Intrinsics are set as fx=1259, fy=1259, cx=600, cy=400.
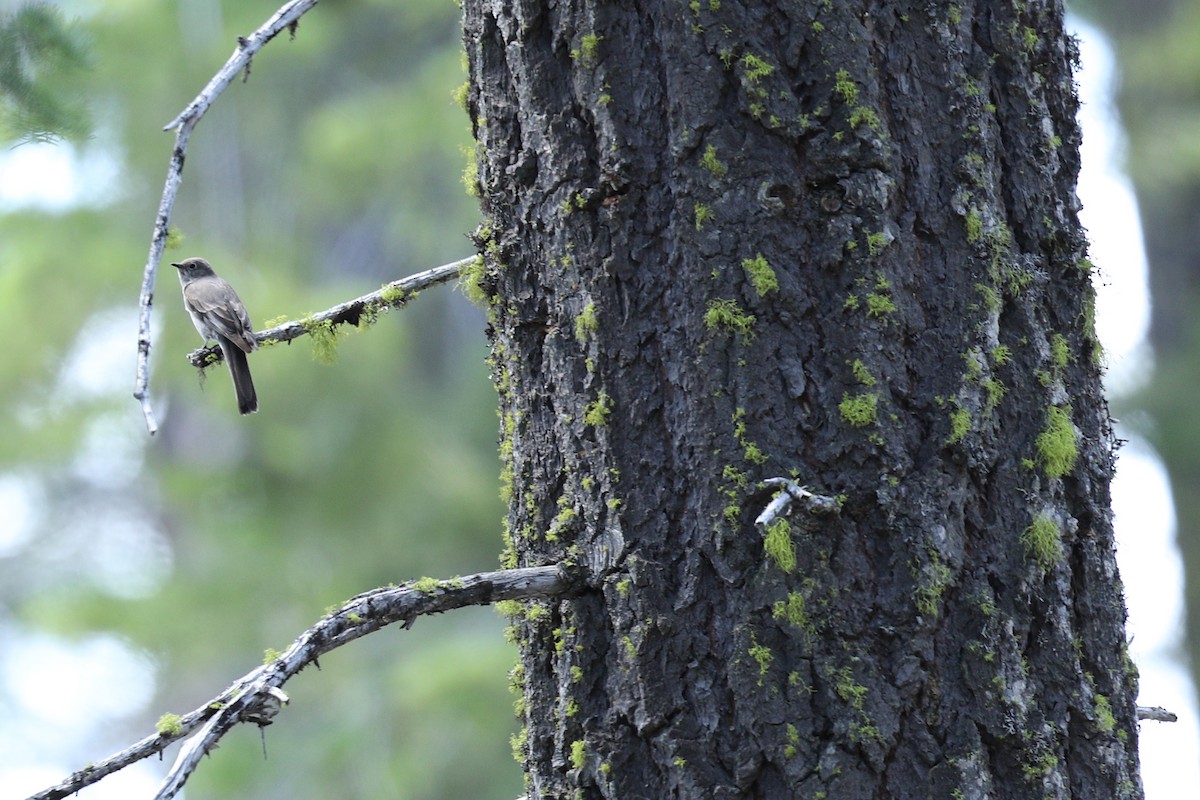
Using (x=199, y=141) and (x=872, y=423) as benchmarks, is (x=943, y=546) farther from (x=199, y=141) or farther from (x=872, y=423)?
(x=199, y=141)

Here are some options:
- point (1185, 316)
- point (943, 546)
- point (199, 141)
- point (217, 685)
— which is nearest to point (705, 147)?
point (943, 546)

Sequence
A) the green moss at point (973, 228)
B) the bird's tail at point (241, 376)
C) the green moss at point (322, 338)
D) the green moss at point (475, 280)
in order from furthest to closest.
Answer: the bird's tail at point (241, 376), the green moss at point (322, 338), the green moss at point (475, 280), the green moss at point (973, 228)

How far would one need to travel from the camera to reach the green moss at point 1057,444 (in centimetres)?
179

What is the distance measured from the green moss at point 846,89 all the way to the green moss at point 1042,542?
0.65 meters

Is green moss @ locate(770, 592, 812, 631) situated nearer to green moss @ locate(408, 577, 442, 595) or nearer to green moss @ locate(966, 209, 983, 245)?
green moss @ locate(408, 577, 442, 595)

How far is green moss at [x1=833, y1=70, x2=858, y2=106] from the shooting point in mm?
1808

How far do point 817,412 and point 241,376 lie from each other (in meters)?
2.38

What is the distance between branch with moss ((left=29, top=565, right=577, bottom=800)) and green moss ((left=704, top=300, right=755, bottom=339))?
1.43ft

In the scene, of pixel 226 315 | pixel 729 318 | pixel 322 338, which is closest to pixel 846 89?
pixel 729 318

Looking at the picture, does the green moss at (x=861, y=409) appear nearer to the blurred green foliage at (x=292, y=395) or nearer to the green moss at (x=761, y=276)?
the green moss at (x=761, y=276)

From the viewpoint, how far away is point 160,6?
1016 cm

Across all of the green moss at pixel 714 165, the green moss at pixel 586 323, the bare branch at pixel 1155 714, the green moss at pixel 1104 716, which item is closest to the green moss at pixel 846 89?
the green moss at pixel 714 165

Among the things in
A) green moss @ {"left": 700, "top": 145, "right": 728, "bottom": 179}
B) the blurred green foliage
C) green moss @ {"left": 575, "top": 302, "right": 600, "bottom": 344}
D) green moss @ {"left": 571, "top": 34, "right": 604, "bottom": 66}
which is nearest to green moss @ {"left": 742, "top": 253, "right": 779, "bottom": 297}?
green moss @ {"left": 700, "top": 145, "right": 728, "bottom": 179}

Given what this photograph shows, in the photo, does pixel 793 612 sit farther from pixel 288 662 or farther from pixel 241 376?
pixel 241 376
